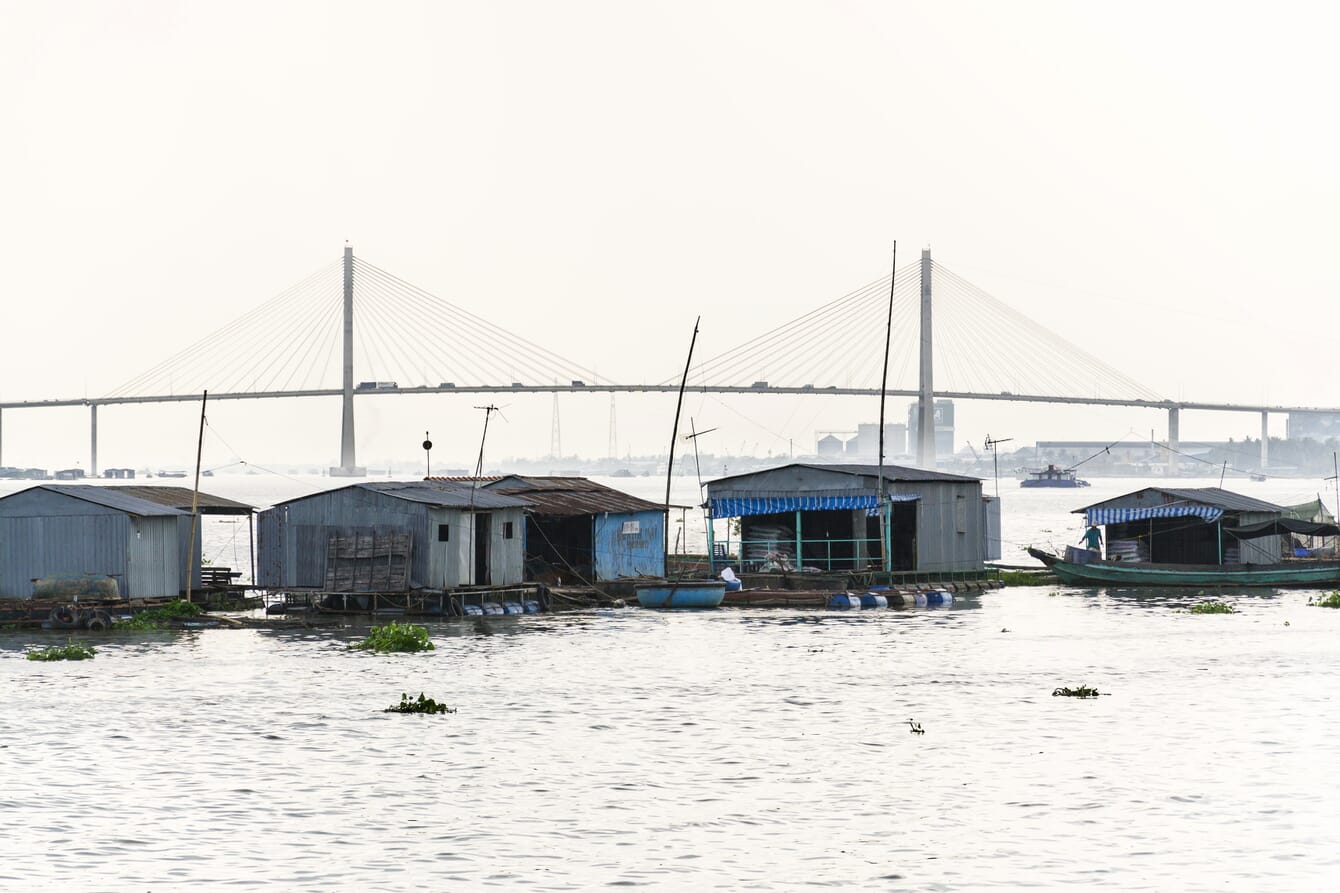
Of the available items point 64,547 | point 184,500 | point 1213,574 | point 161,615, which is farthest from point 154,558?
point 1213,574

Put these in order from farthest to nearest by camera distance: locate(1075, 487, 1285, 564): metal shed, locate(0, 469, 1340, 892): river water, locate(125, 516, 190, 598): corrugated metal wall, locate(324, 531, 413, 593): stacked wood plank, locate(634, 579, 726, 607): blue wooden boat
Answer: locate(1075, 487, 1285, 564): metal shed < locate(634, 579, 726, 607): blue wooden boat < locate(324, 531, 413, 593): stacked wood plank < locate(125, 516, 190, 598): corrugated metal wall < locate(0, 469, 1340, 892): river water

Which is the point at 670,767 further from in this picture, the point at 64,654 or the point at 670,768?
the point at 64,654

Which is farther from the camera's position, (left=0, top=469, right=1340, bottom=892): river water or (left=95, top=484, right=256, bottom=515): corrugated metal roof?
(left=95, top=484, right=256, bottom=515): corrugated metal roof

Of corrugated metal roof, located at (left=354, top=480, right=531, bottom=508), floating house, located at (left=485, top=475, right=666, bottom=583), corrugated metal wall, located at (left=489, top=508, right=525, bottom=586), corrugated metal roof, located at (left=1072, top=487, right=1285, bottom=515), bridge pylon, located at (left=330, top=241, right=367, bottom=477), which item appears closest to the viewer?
corrugated metal roof, located at (left=354, top=480, right=531, bottom=508)

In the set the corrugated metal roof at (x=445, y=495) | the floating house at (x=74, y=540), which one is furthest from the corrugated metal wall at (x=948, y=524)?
the floating house at (x=74, y=540)

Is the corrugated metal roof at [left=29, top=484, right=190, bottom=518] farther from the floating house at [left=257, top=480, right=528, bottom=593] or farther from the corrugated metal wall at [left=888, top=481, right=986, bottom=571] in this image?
the corrugated metal wall at [left=888, top=481, right=986, bottom=571]

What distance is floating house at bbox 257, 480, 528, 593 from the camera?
1692 inches

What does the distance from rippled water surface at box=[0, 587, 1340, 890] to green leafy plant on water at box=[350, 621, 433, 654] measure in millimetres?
429

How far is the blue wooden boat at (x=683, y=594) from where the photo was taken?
48625 millimetres

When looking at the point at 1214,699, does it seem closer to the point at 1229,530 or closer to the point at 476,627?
the point at 476,627

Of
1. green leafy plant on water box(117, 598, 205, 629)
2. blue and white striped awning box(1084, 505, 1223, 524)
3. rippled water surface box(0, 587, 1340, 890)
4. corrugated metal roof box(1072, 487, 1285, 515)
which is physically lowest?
rippled water surface box(0, 587, 1340, 890)

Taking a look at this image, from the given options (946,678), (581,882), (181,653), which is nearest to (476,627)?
(181,653)

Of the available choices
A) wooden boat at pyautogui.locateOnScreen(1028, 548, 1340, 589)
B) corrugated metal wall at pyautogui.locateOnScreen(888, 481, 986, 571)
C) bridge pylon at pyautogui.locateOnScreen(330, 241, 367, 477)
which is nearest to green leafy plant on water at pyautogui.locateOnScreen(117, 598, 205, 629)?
corrugated metal wall at pyautogui.locateOnScreen(888, 481, 986, 571)

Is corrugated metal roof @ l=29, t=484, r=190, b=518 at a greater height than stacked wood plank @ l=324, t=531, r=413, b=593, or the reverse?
corrugated metal roof @ l=29, t=484, r=190, b=518
